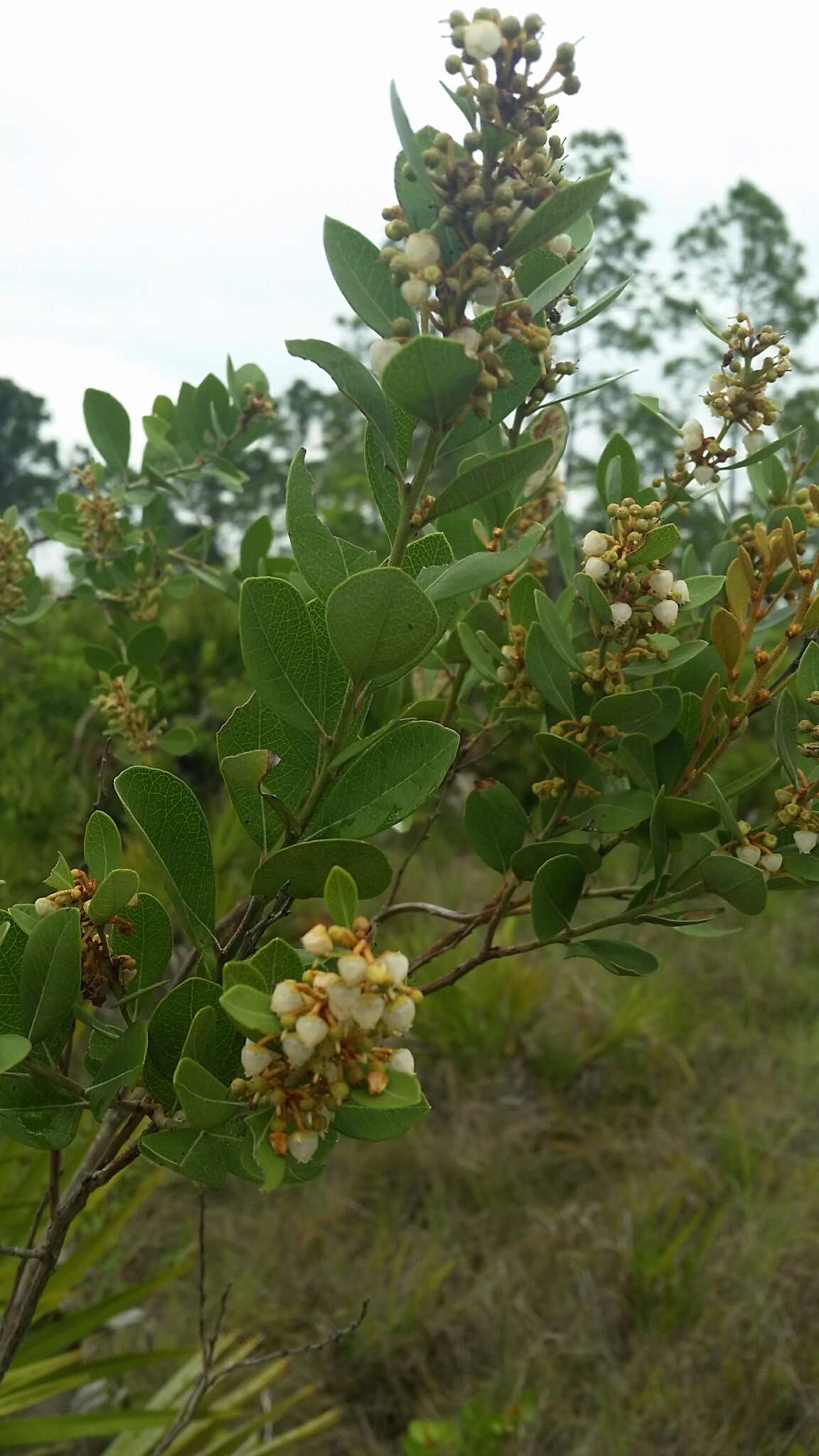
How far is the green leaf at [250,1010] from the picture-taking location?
34 cm

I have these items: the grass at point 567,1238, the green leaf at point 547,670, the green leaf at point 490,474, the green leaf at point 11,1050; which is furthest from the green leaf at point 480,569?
the grass at point 567,1238

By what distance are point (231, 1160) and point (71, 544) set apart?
74 centimetres

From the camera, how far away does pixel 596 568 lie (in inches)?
20.7

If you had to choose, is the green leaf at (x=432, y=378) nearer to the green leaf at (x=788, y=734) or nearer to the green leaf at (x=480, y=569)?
the green leaf at (x=480, y=569)

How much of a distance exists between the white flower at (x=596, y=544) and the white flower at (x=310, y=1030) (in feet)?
0.97

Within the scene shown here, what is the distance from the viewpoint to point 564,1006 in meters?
3.59

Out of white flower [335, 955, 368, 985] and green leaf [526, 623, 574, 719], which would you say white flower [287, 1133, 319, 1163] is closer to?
white flower [335, 955, 368, 985]

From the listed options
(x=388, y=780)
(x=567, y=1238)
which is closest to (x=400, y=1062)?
(x=388, y=780)

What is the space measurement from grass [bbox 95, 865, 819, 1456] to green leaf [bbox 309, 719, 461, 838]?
6.55 feet

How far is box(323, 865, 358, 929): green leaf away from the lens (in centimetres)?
35

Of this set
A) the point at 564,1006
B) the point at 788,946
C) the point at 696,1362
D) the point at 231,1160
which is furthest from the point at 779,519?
the point at 788,946

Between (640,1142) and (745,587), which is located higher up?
(745,587)

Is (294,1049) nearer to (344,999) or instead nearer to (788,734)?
(344,999)

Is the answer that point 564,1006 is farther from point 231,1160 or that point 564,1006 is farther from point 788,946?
point 231,1160
